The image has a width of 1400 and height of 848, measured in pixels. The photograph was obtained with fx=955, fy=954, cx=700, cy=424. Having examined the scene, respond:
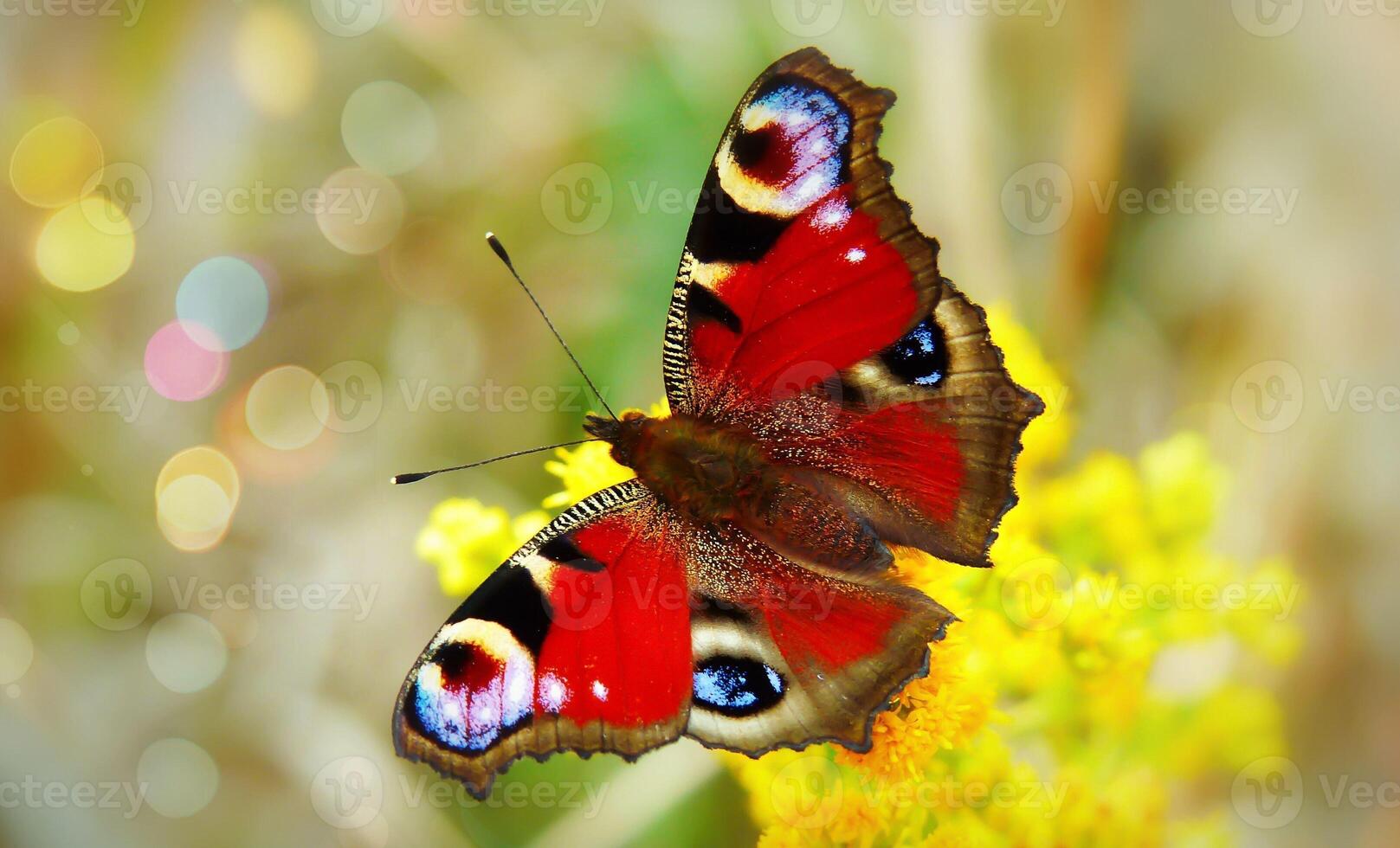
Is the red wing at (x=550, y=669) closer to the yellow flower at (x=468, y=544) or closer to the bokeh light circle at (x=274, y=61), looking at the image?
the yellow flower at (x=468, y=544)

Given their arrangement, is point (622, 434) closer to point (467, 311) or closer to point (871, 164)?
point (871, 164)

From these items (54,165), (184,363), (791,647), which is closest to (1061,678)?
(791,647)

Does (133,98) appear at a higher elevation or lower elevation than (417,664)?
higher

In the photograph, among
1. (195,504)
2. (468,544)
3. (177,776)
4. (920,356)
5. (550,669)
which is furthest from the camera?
(195,504)

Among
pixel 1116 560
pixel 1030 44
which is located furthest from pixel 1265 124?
pixel 1116 560

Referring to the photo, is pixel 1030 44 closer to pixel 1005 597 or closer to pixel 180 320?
pixel 1005 597

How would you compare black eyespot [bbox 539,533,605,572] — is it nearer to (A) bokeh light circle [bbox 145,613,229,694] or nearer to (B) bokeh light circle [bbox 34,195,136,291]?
(A) bokeh light circle [bbox 145,613,229,694]
